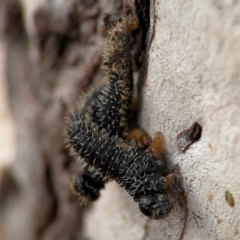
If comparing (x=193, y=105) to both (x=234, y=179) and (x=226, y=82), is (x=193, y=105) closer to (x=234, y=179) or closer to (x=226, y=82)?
(x=226, y=82)

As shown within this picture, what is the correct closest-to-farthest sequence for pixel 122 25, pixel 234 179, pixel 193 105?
pixel 234 179 < pixel 193 105 < pixel 122 25

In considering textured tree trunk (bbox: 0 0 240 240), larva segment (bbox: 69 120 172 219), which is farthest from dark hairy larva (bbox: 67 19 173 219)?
textured tree trunk (bbox: 0 0 240 240)

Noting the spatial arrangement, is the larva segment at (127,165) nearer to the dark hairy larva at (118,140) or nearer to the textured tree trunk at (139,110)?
the dark hairy larva at (118,140)

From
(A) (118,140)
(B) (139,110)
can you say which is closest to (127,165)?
(A) (118,140)

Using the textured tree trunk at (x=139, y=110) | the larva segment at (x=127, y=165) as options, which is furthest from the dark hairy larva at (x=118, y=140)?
the textured tree trunk at (x=139, y=110)

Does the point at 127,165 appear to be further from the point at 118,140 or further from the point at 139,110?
the point at 139,110

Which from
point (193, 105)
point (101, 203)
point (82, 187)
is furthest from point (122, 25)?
point (101, 203)
